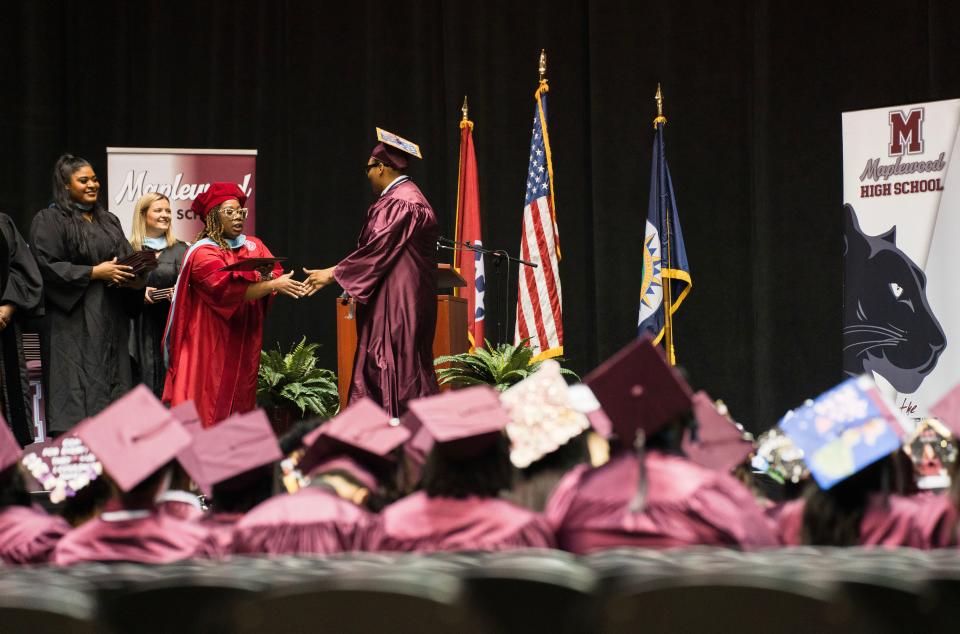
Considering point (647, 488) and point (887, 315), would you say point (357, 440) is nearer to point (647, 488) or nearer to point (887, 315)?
→ point (647, 488)

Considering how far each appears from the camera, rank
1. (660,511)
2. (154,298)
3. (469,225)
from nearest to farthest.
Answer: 1. (660,511)
2. (154,298)
3. (469,225)

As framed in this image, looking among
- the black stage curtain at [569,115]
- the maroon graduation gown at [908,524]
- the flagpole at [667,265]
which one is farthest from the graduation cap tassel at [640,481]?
the black stage curtain at [569,115]

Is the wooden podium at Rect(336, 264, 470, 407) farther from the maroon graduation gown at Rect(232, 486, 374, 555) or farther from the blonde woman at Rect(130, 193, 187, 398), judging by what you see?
the maroon graduation gown at Rect(232, 486, 374, 555)

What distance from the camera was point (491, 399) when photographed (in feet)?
9.62

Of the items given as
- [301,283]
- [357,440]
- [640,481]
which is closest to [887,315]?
[301,283]

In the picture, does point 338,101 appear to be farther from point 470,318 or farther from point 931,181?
point 931,181

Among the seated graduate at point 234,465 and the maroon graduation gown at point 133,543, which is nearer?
the maroon graduation gown at point 133,543

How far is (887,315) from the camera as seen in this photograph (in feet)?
25.5

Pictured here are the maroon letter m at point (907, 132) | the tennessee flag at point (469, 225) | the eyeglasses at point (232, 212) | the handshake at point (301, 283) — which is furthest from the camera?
the tennessee flag at point (469, 225)

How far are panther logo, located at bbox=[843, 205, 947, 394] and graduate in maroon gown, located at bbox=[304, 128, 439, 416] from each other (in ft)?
9.88

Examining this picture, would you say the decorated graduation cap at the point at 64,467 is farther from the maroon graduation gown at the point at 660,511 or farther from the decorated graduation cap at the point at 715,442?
the decorated graduation cap at the point at 715,442

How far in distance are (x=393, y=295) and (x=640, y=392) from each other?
3.96m

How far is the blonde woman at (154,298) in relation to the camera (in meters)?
7.46

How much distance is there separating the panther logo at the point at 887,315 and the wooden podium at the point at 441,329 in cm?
268
